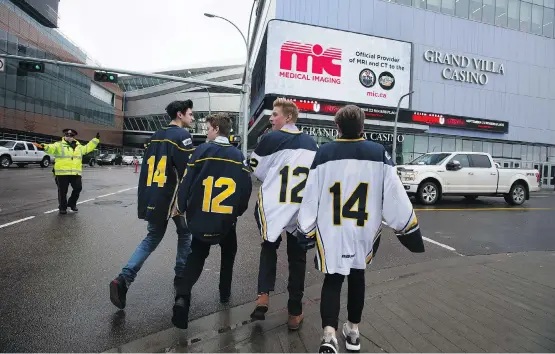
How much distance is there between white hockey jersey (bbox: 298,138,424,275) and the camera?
8.98ft

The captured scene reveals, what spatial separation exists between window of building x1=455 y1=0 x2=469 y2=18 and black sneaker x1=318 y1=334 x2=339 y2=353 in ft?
128

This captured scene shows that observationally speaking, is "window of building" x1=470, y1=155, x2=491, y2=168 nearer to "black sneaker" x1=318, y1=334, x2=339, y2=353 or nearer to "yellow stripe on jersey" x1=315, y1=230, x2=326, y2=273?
"yellow stripe on jersey" x1=315, y1=230, x2=326, y2=273

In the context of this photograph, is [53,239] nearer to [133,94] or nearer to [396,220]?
[396,220]

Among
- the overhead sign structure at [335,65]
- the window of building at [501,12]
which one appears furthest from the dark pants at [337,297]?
the window of building at [501,12]

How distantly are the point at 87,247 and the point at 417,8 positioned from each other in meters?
35.3

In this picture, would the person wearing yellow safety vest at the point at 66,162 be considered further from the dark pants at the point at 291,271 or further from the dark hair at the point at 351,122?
the dark hair at the point at 351,122

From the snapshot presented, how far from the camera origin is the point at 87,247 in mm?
5789

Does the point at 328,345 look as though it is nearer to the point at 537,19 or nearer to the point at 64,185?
the point at 64,185

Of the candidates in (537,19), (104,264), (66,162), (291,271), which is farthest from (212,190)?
(537,19)

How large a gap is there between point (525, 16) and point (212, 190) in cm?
4473

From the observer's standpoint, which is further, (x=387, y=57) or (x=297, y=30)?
(x=387, y=57)

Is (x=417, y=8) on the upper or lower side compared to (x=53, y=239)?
upper

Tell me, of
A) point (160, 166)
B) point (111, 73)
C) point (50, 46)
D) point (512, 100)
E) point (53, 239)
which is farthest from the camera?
point (50, 46)

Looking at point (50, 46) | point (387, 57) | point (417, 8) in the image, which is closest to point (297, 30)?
point (387, 57)
